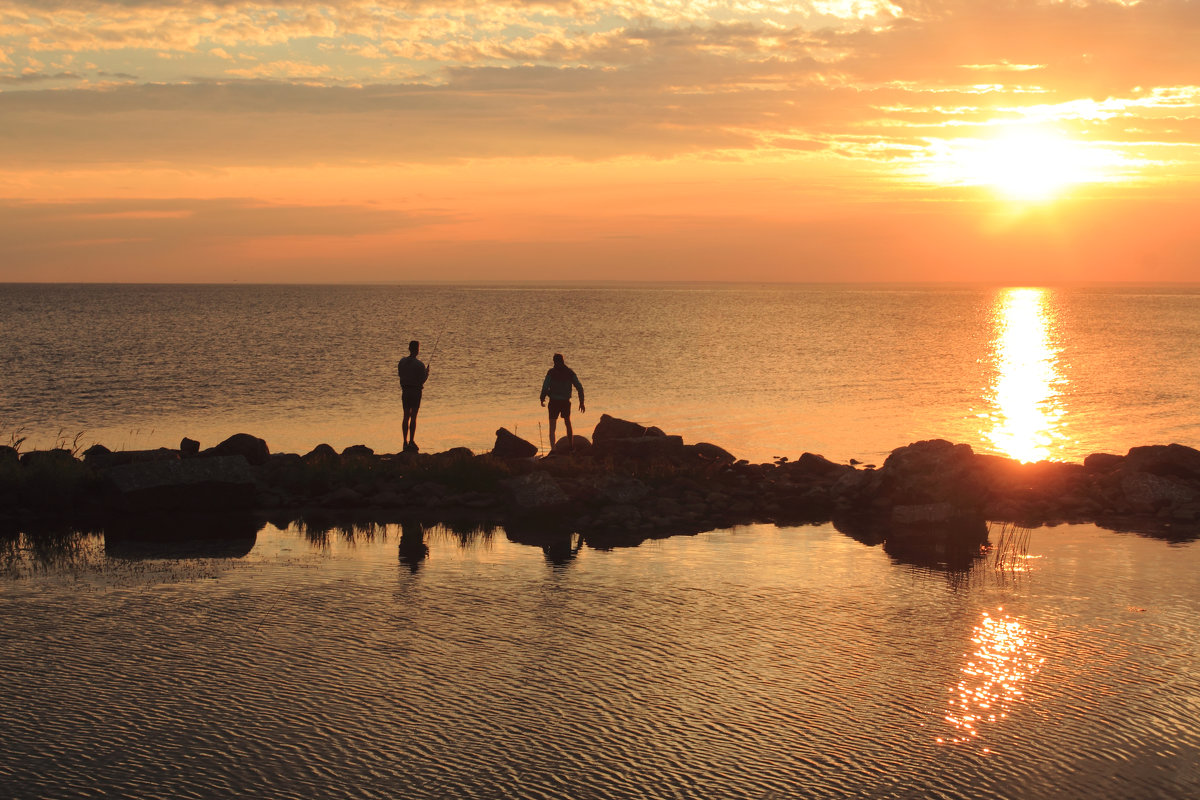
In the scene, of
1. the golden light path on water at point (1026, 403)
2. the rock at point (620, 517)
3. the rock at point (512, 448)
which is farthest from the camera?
the golden light path on water at point (1026, 403)

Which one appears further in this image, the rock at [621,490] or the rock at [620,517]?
the rock at [621,490]

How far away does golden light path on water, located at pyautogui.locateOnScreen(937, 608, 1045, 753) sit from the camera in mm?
Answer: 7770

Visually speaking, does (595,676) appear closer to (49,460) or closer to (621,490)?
(621,490)

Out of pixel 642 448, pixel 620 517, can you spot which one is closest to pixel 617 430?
pixel 642 448

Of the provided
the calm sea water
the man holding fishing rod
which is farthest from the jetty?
the calm sea water

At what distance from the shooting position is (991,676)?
8734 mm

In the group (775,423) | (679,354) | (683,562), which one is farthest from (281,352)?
(683,562)

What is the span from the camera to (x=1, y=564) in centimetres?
1284

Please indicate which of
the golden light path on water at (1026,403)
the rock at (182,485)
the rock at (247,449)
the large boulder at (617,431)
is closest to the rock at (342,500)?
the rock at (182,485)

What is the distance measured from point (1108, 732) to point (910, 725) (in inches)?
54.7

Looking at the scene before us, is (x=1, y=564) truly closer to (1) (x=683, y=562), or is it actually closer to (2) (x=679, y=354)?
(1) (x=683, y=562)

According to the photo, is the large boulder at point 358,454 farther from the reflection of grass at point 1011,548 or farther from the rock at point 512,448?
the reflection of grass at point 1011,548

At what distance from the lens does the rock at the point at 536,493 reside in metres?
16.8

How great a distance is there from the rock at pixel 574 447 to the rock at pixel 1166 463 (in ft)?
32.6
